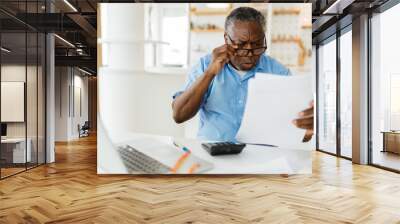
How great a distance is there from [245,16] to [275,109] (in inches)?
60.6

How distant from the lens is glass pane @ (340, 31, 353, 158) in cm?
831

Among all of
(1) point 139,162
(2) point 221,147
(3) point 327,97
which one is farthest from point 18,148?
(3) point 327,97

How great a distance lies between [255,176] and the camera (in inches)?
247

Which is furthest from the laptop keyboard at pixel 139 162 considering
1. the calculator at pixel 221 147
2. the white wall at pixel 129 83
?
the calculator at pixel 221 147

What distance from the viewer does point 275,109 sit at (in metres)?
6.03

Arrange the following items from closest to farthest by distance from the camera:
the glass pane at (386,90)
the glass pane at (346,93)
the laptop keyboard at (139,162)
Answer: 1. the laptop keyboard at (139,162)
2. the glass pane at (386,90)
3. the glass pane at (346,93)

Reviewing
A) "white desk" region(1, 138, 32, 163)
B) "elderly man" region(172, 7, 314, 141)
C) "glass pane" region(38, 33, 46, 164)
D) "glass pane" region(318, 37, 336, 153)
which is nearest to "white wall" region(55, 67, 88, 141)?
"glass pane" region(38, 33, 46, 164)

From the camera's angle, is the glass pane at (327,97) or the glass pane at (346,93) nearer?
the glass pane at (346,93)

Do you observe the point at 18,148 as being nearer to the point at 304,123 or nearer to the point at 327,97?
the point at 304,123

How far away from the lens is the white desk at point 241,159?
19.7ft

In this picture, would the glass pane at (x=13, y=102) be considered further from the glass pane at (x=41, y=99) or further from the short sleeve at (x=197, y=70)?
the short sleeve at (x=197, y=70)

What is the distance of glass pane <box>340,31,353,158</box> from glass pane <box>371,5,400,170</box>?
79 centimetres

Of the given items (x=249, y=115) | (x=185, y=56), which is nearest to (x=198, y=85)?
(x=185, y=56)

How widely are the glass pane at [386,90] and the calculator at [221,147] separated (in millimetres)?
2908
